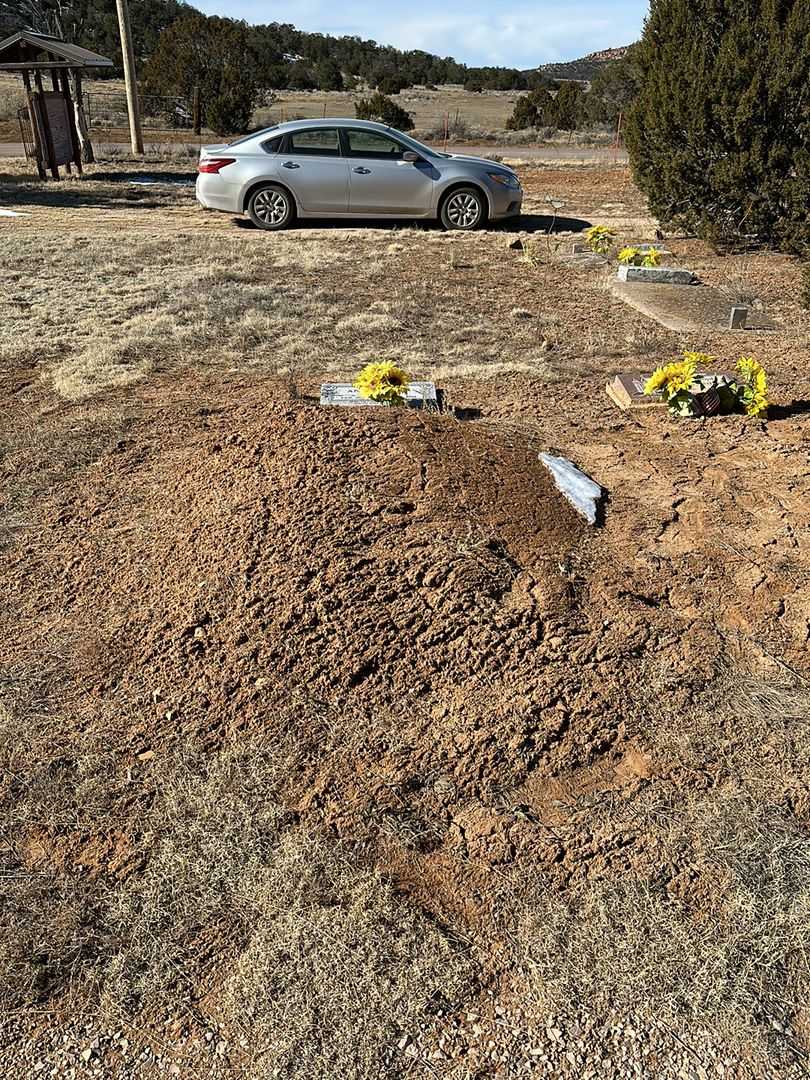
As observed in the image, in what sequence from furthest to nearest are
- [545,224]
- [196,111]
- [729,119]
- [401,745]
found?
[196,111] < [545,224] < [729,119] < [401,745]

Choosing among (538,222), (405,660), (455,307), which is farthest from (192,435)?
(538,222)

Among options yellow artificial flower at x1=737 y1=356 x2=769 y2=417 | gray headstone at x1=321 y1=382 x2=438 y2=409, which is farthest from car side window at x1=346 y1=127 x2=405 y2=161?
yellow artificial flower at x1=737 y1=356 x2=769 y2=417

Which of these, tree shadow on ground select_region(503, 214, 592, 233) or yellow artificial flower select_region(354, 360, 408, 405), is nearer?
yellow artificial flower select_region(354, 360, 408, 405)

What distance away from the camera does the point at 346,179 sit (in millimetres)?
11125

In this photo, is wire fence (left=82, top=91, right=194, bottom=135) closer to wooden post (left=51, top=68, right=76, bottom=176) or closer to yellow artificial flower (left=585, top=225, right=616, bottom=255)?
wooden post (left=51, top=68, right=76, bottom=176)

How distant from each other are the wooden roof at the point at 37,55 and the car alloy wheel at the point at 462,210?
8.34 m

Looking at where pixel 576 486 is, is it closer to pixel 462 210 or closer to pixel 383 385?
pixel 383 385

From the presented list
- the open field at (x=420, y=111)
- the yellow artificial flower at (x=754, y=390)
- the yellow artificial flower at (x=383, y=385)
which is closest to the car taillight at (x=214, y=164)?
the yellow artificial flower at (x=383, y=385)

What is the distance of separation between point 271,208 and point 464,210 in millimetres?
2595

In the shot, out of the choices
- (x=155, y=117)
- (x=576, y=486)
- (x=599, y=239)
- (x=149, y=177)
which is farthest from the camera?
(x=155, y=117)

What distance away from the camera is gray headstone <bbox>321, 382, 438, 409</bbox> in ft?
15.6

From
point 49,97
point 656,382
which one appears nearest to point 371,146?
point 656,382

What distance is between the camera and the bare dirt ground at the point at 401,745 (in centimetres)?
210

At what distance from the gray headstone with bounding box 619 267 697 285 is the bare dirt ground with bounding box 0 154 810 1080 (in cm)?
407
